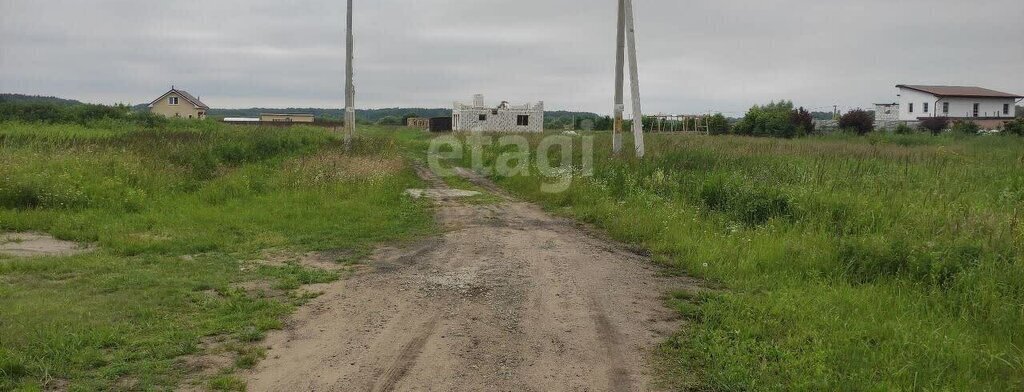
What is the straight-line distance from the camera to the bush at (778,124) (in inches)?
1521

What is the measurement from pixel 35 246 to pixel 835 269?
930 cm

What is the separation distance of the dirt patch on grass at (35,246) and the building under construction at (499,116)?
47.8m

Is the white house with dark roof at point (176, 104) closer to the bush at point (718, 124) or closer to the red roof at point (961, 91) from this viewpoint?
the bush at point (718, 124)

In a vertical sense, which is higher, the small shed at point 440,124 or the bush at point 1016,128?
the small shed at point 440,124

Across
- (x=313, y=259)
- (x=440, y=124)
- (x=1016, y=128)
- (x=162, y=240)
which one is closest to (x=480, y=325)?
(x=313, y=259)

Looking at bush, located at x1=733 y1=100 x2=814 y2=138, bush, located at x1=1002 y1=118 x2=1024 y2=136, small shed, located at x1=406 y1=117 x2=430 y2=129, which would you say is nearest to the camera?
bush, located at x1=1002 y1=118 x2=1024 y2=136

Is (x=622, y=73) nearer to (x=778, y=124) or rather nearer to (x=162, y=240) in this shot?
(x=162, y=240)

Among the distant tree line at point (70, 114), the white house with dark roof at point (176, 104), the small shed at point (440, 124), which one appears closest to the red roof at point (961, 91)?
the small shed at point (440, 124)

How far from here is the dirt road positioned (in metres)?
4.35

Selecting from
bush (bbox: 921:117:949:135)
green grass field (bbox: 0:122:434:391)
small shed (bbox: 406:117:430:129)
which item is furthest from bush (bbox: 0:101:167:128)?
bush (bbox: 921:117:949:135)

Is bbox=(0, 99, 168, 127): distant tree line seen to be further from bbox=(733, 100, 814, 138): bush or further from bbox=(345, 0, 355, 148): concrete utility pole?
bbox=(733, 100, 814, 138): bush

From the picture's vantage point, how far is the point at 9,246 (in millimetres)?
8352

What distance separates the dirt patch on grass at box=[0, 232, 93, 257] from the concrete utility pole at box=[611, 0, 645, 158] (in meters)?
10.2

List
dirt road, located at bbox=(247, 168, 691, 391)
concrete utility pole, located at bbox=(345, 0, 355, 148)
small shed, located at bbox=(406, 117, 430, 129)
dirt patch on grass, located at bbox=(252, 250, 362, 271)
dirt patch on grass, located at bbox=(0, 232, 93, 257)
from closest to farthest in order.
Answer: dirt road, located at bbox=(247, 168, 691, 391)
dirt patch on grass, located at bbox=(252, 250, 362, 271)
dirt patch on grass, located at bbox=(0, 232, 93, 257)
concrete utility pole, located at bbox=(345, 0, 355, 148)
small shed, located at bbox=(406, 117, 430, 129)
